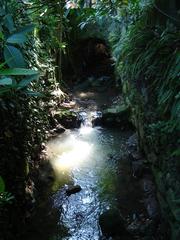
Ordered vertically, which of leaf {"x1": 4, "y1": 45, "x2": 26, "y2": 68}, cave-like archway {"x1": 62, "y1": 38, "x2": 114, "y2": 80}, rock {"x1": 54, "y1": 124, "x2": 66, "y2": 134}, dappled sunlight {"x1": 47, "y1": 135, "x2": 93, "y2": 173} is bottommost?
leaf {"x1": 4, "y1": 45, "x2": 26, "y2": 68}

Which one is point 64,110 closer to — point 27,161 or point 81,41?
point 27,161

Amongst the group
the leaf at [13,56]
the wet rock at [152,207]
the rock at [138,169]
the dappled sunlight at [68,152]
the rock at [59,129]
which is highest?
the rock at [59,129]

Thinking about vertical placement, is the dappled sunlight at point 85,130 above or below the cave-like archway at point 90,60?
below

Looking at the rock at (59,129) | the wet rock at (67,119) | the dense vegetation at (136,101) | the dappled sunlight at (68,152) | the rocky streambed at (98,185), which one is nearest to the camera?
the dense vegetation at (136,101)

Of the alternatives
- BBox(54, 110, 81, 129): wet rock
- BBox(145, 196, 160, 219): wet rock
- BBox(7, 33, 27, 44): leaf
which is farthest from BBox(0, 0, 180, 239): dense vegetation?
BBox(54, 110, 81, 129): wet rock

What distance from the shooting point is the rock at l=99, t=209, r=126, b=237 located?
4039 mm

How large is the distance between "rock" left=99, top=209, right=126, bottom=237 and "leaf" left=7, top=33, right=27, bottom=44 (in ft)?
9.74

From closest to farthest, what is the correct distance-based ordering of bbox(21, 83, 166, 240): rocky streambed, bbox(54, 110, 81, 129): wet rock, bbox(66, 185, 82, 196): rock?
bbox(21, 83, 166, 240): rocky streambed → bbox(66, 185, 82, 196): rock → bbox(54, 110, 81, 129): wet rock

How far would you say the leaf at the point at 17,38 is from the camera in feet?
5.18

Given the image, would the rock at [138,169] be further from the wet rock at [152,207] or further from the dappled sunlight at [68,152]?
the dappled sunlight at [68,152]

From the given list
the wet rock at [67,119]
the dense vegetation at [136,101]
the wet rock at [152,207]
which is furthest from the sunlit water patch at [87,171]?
the dense vegetation at [136,101]

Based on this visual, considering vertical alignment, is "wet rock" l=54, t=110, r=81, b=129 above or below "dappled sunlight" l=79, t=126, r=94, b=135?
above

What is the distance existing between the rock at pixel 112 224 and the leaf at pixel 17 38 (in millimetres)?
2969

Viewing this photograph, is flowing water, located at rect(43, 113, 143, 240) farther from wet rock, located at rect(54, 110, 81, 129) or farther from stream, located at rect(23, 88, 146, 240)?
wet rock, located at rect(54, 110, 81, 129)
